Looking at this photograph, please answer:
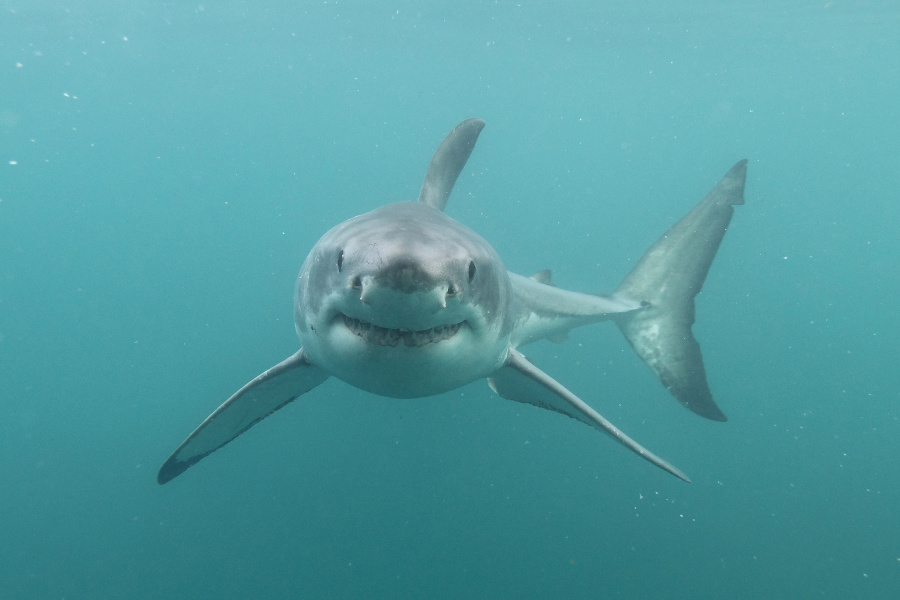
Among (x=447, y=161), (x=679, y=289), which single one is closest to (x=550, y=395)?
(x=447, y=161)

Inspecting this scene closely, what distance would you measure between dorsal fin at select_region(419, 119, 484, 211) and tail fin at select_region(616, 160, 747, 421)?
127 inches

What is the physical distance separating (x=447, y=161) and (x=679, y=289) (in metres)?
3.80

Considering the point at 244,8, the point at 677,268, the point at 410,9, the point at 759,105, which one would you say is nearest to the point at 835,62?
the point at 759,105

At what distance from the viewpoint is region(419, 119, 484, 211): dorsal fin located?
5.14 m

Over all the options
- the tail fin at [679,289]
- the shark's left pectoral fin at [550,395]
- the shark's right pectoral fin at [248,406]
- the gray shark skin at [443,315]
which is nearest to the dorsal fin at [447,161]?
the gray shark skin at [443,315]

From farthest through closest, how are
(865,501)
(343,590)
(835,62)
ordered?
(835,62) → (865,501) → (343,590)

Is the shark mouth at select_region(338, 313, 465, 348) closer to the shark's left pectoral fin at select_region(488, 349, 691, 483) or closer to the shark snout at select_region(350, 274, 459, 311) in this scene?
the shark snout at select_region(350, 274, 459, 311)

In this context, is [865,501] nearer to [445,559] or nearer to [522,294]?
[445,559]

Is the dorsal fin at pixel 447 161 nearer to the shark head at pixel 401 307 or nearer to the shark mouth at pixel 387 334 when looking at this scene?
the shark head at pixel 401 307

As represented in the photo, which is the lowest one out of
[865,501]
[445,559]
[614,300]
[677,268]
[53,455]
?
[865,501]

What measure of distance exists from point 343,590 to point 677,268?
9223 millimetres

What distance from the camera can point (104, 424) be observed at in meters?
15.9

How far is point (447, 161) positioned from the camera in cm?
527

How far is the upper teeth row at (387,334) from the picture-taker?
7.44 feet
